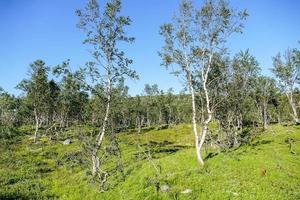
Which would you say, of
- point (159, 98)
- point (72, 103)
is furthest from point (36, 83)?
point (159, 98)

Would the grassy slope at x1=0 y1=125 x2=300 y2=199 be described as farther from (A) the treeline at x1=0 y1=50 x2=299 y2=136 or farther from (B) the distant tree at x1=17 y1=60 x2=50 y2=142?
(B) the distant tree at x1=17 y1=60 x2=50 y2=142

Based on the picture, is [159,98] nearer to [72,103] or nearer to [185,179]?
[72,103]

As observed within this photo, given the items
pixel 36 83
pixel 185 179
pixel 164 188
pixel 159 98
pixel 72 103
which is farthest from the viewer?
pixel 159 98

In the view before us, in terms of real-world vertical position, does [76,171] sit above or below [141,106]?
below

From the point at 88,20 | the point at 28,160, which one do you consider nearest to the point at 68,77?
the point at 88,20

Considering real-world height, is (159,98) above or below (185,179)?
above

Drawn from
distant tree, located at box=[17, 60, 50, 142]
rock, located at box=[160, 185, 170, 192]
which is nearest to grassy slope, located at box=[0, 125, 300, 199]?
rock, located at box=[160, 185, 170, 192]

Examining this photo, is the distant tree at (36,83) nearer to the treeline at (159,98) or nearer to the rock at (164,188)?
the treeline at (159,98)

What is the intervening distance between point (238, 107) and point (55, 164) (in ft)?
99.7

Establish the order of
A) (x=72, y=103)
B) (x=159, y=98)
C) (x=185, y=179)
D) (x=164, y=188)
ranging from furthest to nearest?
(x=159, y=98)
(x=72, y=103)
(x=185, y=179)
(x=164, y=188)

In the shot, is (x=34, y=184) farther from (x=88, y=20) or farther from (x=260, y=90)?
(x=260, y=90)

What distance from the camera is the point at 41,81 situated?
238 ft

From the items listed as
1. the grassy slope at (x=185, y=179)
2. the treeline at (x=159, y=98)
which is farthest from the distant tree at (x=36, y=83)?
the grassy slope at (x=185, y=179)

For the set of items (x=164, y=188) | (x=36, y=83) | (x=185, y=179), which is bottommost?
(x=164, y=188)
